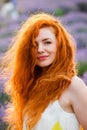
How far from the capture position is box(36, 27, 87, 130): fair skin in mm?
3723

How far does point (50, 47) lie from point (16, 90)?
0.33 metres

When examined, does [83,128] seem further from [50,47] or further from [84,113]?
[50,47]

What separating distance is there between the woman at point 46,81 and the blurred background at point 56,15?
4721mm

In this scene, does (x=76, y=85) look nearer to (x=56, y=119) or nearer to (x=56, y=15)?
(x=56, y=119)

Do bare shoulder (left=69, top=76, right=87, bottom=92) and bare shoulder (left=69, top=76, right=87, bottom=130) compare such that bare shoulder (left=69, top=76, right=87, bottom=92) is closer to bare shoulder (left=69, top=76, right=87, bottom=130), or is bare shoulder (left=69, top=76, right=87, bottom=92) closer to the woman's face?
bare shoulder (left=69, top=76, right=87, bottom=130)

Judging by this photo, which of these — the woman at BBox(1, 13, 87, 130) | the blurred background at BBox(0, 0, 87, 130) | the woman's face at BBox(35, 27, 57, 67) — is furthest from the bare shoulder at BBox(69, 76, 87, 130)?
the blurred background at BBox(0, 0, 87, 130)

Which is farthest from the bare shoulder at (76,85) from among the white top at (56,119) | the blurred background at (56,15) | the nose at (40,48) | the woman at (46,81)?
the blurred background at (56,15)

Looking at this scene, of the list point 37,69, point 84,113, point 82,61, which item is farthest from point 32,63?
point 82,61

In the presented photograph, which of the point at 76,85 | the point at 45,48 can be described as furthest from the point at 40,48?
the point at 76,85

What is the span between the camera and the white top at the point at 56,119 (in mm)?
3740

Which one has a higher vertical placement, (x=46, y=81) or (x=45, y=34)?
(x=45, y=34)

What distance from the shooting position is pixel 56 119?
12.3 feet

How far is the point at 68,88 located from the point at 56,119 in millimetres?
167

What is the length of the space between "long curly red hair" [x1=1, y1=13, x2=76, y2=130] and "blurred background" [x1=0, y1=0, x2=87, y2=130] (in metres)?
4.70
